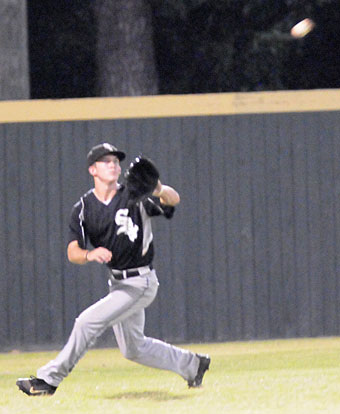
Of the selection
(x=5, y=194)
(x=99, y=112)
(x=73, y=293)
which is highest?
(x=99, y=112)

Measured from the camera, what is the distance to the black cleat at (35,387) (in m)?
8.20

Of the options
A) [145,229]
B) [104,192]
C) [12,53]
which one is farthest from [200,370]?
[12,53]

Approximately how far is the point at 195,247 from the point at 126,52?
533cm

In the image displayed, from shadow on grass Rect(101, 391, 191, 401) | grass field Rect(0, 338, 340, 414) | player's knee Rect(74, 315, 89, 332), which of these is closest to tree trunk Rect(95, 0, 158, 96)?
grass field Rect(0, 338, 340, 414)

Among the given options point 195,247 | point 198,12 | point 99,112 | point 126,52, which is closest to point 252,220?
point 195,247

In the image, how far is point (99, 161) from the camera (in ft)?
27.4

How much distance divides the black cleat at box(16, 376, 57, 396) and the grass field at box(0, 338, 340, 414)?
0.22 ft

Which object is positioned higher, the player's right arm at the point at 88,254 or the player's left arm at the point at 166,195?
the player's left arm at the point at 166,195

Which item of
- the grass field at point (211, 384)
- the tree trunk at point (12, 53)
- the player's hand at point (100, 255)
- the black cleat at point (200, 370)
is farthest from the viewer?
the tree trunk at point (12, 53)

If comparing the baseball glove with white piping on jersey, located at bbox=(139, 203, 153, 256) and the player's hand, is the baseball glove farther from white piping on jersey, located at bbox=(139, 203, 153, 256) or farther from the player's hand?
the player's hand

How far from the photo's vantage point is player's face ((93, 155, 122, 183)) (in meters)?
8.27

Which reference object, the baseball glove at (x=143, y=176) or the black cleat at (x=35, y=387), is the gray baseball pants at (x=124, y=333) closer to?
the black cleat at (x=35, y=387)

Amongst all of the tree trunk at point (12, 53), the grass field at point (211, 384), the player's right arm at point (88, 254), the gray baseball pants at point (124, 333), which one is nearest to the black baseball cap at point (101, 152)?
the player's right arm at point (88, 254)

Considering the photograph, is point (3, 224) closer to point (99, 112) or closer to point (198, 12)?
point (99, 112)
